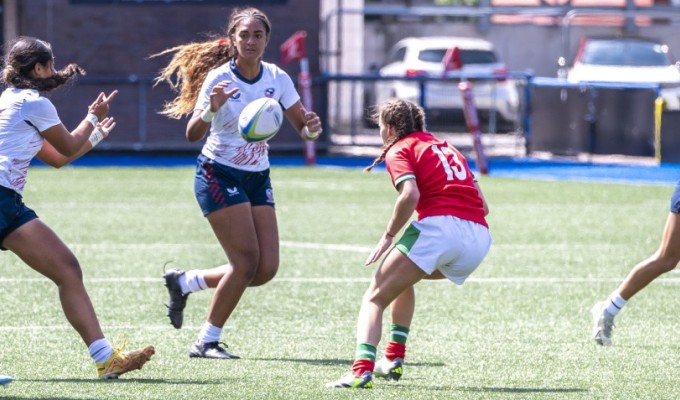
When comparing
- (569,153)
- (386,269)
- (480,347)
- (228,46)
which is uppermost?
(228,46)

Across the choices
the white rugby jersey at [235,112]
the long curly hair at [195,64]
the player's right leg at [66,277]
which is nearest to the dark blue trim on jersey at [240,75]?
the white rugby jersey at [235,112]

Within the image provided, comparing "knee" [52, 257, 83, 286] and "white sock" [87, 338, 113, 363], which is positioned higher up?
"knee" [52, 257, 83, 286]

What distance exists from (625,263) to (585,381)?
552 cm

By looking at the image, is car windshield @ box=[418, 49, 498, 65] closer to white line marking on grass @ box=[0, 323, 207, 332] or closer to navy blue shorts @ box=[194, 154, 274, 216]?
white line marking on grass @ box=[0, 323, 207, 332]

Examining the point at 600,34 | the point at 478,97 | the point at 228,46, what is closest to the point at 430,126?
the point at 478,97

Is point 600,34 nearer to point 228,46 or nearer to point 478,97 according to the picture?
point 478,97

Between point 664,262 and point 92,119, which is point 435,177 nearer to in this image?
point 92,119

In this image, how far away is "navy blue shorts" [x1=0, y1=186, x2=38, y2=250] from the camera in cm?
714

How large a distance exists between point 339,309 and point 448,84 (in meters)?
16.8

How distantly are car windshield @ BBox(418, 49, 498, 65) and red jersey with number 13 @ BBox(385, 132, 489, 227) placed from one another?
78.0ft

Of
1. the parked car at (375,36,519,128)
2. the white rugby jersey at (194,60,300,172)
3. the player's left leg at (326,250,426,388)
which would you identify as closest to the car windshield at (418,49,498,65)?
the parked car at (375,36,519,128)

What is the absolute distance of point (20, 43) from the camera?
286 inches

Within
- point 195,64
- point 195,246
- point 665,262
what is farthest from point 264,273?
point 195,246

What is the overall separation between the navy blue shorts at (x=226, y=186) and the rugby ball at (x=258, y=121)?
1.53 ft
